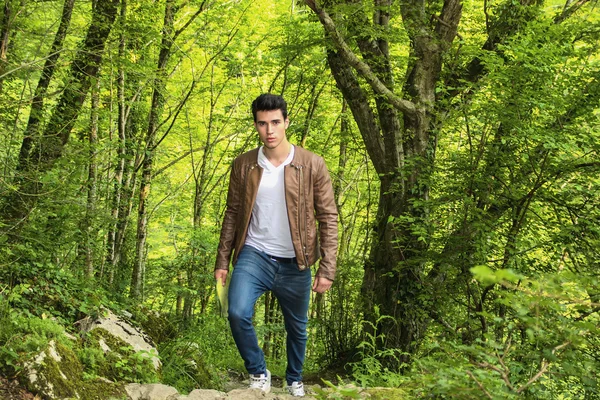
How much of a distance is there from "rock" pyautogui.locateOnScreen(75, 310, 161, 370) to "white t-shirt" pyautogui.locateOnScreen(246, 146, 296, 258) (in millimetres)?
1531

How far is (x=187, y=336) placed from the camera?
674 centimetres

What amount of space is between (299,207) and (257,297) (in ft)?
2.55

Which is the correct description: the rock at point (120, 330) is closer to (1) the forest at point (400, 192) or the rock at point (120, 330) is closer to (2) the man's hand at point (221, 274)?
(1) the forest at point (400, 192)

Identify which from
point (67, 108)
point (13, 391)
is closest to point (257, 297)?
point (13, 391)

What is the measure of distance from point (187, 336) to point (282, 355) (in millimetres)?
6448

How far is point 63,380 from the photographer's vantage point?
12.6 feet

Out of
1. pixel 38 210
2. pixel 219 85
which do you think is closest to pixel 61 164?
pixel 38 210

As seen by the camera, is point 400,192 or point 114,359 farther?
point 400,192

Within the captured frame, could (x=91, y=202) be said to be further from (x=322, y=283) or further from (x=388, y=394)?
(x=388, y=394)

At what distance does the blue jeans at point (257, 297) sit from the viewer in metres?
4.19

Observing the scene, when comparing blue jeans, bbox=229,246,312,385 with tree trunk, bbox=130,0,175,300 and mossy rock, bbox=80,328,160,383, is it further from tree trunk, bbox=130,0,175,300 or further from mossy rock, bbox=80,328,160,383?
tree trunk, bbox=130,0,175,300

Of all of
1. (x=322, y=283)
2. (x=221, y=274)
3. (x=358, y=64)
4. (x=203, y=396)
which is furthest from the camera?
(x=358, y=64)

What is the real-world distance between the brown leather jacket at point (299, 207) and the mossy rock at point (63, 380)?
120 cm

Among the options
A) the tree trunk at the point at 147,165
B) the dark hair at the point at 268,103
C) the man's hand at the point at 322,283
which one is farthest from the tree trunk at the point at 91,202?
the man's hand at the point at 322,283
